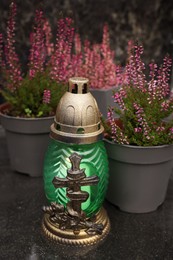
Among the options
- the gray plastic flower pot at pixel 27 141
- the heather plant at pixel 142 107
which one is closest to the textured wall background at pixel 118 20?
the gray plastic flower pot at pixel 27 141

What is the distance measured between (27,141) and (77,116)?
1.87ft

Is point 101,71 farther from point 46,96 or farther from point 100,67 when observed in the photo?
point 46,96

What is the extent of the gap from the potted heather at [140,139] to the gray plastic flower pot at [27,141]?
0.36 meters

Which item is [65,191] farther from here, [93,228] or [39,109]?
[39,109]

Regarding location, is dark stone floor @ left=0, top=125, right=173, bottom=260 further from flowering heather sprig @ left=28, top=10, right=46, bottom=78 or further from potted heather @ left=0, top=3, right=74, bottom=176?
flowering heather sprig @ left=28, top=10, right=46, bottom=78

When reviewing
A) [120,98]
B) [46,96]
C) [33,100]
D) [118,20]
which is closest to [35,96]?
[33,100]

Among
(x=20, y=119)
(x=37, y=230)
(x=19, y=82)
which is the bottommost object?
(x=37, y=230)

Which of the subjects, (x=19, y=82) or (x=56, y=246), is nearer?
(x=56, y=246)

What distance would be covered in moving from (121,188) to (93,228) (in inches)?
9.1

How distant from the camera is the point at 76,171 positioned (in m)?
1.20

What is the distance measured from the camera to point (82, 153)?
1258mm

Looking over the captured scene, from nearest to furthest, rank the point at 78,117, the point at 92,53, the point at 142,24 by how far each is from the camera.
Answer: the point at 78,117 → the point at 92,53 → the point at 142,24

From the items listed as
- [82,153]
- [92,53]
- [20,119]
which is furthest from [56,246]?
[92,53]

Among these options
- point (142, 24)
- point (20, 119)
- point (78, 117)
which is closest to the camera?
point (78, 117)
